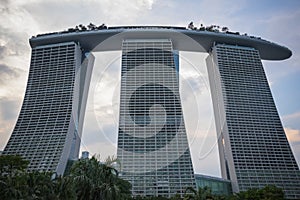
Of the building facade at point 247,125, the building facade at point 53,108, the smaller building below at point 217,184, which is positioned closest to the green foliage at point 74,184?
the building facade at point 53,108

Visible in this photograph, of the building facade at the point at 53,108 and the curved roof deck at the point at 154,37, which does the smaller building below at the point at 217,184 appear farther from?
the curved roof deck at the point at 154,37

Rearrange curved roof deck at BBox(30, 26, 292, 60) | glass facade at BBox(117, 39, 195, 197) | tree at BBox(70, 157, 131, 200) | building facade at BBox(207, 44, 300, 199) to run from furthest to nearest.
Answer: curved roof deck at BBox(30, 26, 292, 60)
building facade at BBox(207, 44, 300, 199)
glass facade at BBox(117, 39, 195, 197)
tree at BBox(70, 157, 131, 200)

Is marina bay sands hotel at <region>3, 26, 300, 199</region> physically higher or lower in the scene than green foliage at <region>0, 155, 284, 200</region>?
higher

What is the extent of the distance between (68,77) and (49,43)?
13488 mm

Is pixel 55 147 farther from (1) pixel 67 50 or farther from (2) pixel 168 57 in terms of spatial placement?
(2) pixel 168 57

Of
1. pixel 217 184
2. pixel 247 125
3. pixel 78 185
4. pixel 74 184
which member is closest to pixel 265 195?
pixel 217 184

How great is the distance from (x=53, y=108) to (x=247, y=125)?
141 ft

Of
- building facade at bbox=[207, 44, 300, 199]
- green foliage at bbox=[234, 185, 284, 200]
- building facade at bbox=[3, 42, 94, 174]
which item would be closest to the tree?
green foliage at bbox=[234, 185, 284, 200]

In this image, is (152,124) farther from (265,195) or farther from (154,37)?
(265,195)

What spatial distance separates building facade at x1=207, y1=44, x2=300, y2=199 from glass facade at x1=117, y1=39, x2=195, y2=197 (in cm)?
1021

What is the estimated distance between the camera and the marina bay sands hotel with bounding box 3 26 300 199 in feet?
210

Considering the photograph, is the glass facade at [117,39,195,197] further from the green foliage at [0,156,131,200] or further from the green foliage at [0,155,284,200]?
the green foliage at [0,156,131,200]

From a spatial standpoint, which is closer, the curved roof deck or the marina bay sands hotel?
the marina bay sands hotel

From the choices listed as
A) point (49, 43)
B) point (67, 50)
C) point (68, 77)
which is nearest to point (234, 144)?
point (68, 77)
